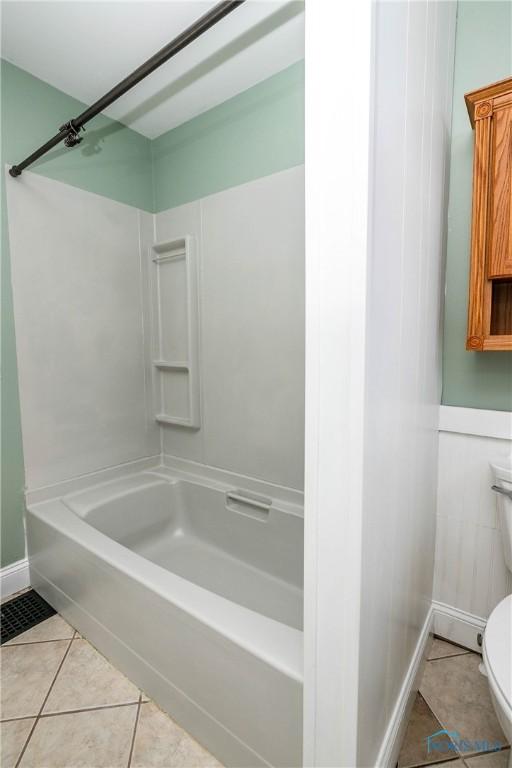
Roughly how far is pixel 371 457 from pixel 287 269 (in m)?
Answer: 1.20

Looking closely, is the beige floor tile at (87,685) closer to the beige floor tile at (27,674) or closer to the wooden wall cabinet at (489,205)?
the beige floor tile at (27,674)

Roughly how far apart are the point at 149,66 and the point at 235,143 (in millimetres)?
684

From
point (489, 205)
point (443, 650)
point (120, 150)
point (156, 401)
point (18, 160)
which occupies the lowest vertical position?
point (443, 650)

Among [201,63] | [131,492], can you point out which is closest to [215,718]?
[131,492]

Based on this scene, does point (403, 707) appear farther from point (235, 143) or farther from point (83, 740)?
point (235, 143)

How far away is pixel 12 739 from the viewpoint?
3.81 feet

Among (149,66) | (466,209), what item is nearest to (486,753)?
(466,209)

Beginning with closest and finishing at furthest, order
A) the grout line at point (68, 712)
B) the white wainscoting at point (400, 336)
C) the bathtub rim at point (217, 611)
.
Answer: the white wainscoting at point (400, 336) < the bathtub rim at point (217, 611) < the grout line at point (68, 712)

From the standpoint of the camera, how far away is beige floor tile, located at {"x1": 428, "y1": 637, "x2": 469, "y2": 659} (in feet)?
4.80

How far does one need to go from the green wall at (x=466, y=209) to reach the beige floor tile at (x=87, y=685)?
5.29ft

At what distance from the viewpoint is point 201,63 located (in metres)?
1.68

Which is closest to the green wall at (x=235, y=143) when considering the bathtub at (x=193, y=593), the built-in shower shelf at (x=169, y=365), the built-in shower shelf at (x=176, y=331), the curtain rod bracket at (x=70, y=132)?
the built-in shower shelf at (x=176, y=331)

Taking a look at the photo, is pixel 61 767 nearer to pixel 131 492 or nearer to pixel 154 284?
pixel 131 492

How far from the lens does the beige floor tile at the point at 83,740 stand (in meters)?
1.09
